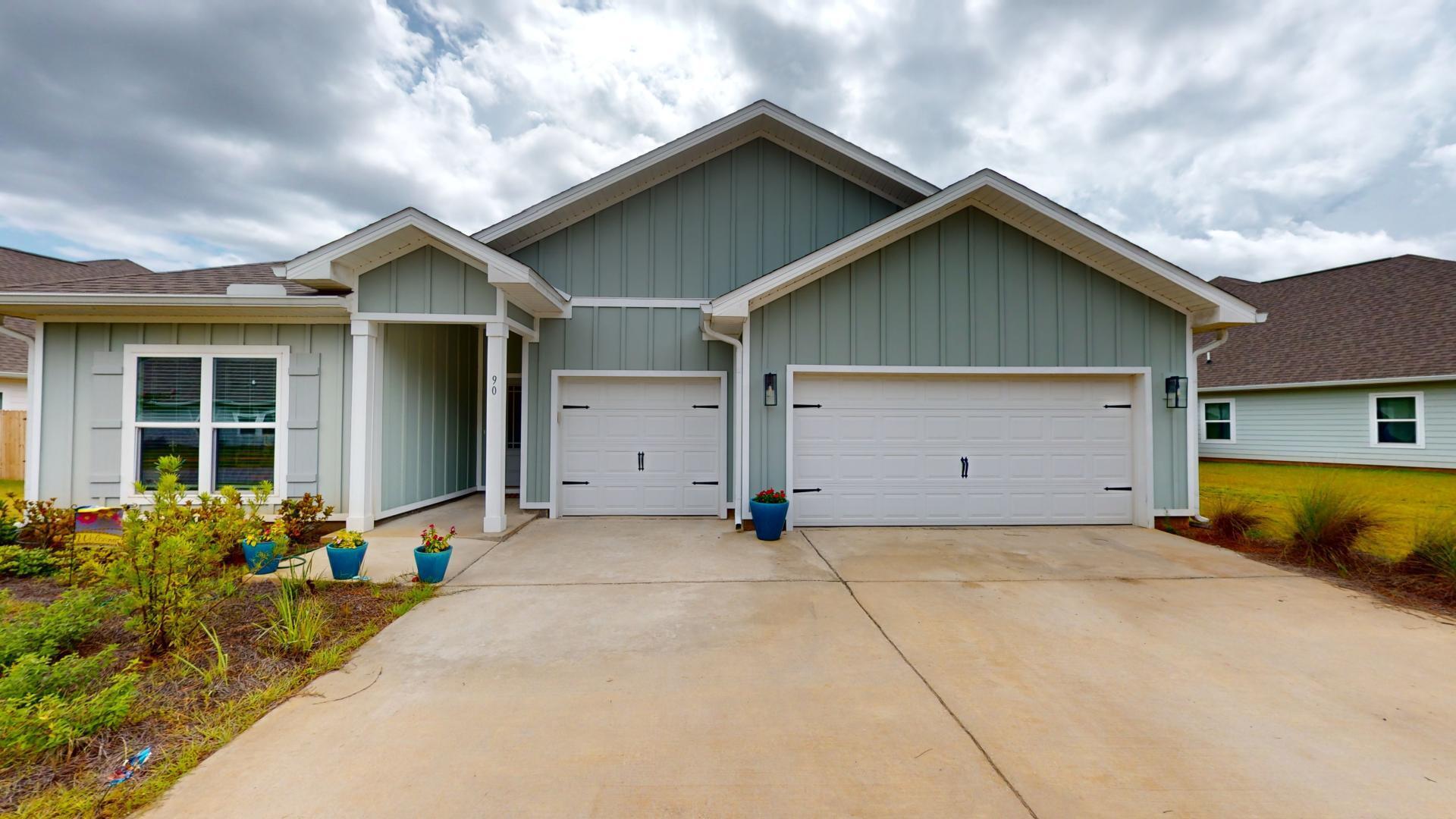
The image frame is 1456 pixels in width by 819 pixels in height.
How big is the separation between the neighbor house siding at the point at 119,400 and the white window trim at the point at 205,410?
67 mm

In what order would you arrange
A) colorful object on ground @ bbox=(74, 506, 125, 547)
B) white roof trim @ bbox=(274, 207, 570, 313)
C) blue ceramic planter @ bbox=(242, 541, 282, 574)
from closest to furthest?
blue ceramic planter @ bbox=(242, 541, 282, 574) < colorful object on ground @ bbox=(74, 506, 125, 547) < white roof trim @ bbox=(274, 207, 570, 313)

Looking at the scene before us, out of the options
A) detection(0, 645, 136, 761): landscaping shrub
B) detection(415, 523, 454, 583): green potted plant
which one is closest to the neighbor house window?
detection(415, 523, 454, 583): green potted plant

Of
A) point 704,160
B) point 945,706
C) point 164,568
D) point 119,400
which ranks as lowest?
point 945,706

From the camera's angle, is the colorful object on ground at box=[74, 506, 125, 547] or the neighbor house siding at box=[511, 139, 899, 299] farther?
the neighbor house siding at box=[511, 139, 899, 299]

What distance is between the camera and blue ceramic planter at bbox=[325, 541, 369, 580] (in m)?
4.53

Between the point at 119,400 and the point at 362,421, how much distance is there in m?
3.18

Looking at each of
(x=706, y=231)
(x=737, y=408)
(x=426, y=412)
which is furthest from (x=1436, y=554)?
(x=426, y=412)

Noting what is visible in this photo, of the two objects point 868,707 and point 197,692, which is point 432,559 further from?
point 868,707

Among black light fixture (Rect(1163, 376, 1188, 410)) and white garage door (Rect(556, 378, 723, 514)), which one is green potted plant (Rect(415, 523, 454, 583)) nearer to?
white garage door (Rect(556, 378, 723, 514))

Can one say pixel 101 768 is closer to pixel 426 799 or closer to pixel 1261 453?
pixel 426 799

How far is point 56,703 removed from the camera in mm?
2240

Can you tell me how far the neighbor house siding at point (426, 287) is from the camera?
628cm

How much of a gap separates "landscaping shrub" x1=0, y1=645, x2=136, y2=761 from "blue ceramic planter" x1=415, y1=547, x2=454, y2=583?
1879 millimetres

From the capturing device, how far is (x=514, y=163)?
57.3ft
